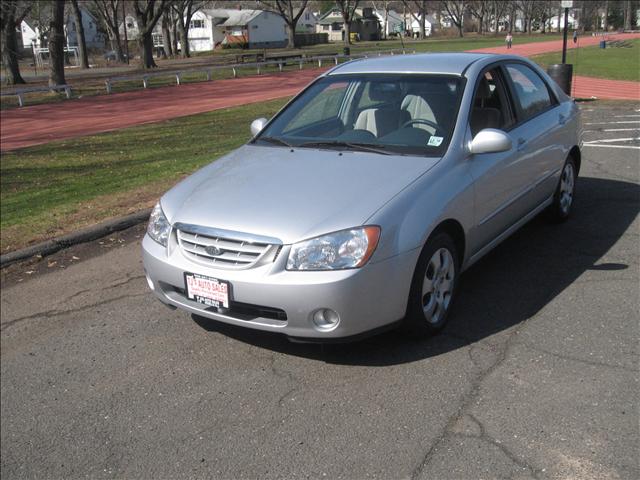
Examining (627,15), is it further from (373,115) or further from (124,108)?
(373,115)

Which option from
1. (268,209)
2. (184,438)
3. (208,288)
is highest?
(268,209)

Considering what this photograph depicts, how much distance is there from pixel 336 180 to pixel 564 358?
1.68 m

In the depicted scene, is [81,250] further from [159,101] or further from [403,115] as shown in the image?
[159,101]

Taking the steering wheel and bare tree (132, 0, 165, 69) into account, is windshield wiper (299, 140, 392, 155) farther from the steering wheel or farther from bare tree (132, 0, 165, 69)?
bare tree (132, 0, 165, 69)

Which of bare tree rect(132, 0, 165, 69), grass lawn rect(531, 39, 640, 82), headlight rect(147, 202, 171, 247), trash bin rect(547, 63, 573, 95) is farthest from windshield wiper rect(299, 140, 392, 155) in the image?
bare tree rect(132, 0, 165, 69)

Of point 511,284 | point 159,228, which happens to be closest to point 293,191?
point 159,228

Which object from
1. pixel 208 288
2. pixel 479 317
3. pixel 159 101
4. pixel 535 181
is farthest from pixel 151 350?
pixel 159 101

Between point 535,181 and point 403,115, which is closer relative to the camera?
point 403,115

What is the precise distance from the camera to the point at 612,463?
294 cm

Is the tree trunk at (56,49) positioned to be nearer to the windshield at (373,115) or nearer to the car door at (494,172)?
the windshield at (373,115)

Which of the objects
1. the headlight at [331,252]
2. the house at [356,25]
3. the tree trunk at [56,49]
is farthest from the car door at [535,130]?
the house at [356,25]

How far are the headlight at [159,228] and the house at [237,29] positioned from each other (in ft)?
276

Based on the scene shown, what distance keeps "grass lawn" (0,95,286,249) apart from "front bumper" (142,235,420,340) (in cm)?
359

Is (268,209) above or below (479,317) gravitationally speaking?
above
